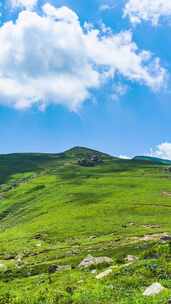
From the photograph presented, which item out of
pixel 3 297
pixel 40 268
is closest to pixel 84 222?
pixel 40 268

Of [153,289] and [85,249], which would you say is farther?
[85,249]

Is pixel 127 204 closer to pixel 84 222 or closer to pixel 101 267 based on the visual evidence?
pixel 84 222

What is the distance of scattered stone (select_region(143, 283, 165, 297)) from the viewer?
31.3 m

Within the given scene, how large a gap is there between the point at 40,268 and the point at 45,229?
75.3 m

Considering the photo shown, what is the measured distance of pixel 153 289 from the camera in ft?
105

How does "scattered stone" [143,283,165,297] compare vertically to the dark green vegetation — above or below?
above

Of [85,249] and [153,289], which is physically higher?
[153,289]

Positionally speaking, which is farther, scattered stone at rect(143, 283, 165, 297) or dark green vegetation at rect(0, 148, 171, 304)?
dark green vegetation at rect(0, 148, 171, 304)

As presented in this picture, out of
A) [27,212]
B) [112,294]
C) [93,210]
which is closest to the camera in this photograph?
[112,294]

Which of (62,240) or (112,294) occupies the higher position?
(112,294)

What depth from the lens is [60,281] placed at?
1806 inches

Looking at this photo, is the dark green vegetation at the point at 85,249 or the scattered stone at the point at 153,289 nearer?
the scattered stone at the point at 153,289

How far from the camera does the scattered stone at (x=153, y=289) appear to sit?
3127cm

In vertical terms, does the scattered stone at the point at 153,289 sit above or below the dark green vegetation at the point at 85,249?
above
